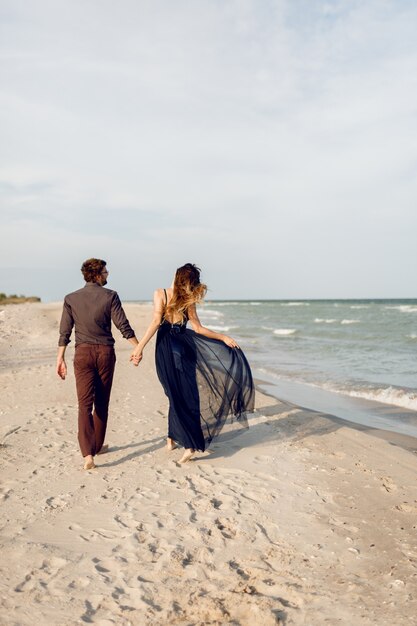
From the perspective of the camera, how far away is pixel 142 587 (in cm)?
323

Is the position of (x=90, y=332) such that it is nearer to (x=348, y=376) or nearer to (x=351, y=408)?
(x=351, y=408)

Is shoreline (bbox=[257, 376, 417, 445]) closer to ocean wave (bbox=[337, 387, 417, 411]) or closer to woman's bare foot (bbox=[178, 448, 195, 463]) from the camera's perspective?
ocean wave (bbox=[337, 387, 417, 411])

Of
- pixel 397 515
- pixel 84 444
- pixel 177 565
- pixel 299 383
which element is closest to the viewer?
pixel 177 565

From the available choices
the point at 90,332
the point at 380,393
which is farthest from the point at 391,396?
the point at 90,332

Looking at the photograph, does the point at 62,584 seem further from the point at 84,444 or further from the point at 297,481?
the point at 297,481

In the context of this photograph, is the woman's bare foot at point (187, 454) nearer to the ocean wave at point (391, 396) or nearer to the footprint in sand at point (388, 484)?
the footprint in sand at point (388, 484)

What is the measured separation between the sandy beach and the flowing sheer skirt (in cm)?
35

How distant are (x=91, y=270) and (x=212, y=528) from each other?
2737 mm

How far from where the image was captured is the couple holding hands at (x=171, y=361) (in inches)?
213

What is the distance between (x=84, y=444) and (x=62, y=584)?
2.23 meters

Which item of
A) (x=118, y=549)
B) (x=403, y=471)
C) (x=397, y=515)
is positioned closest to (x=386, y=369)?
(x=403, y=471)

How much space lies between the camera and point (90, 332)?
5.41 m

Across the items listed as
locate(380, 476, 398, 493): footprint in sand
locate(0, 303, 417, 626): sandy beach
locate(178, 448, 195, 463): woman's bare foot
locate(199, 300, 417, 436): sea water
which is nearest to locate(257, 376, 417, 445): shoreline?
locate(199, 300, 417, 436): sea water

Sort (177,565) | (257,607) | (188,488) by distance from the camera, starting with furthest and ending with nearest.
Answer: (188,488) < (177,565) < (257,607)
